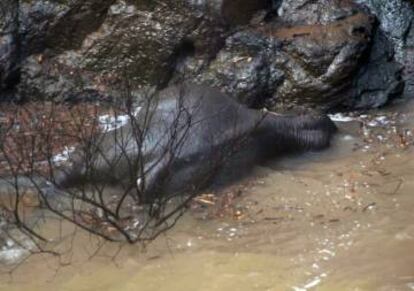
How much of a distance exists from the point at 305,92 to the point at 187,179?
2.70 meters

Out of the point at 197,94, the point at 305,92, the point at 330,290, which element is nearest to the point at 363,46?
the point at 305,92

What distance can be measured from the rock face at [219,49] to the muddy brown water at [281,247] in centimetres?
195

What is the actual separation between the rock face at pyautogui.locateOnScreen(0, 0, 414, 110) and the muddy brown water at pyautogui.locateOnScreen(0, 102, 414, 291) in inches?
76.9

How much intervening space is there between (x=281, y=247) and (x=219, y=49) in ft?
13.4

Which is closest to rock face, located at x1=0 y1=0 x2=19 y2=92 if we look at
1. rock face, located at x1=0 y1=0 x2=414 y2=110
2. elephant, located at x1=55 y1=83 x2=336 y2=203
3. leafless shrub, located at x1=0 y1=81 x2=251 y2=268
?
rock face, located at x1=0 y1=0 x2=414 y2=110

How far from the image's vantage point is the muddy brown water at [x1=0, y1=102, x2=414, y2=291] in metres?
5.83

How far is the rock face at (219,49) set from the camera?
31.3 feet

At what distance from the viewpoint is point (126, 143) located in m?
7.05

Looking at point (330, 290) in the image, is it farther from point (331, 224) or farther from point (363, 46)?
point (363, 46)

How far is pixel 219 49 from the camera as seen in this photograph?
32.3 ft

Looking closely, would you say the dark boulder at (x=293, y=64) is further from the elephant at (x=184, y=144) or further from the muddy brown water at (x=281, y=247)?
the muddy brown water at (x=281, y=247)

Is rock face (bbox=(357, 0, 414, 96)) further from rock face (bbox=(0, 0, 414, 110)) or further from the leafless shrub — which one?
the leafless shrub

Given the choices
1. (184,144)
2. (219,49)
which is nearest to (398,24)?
(219,49)

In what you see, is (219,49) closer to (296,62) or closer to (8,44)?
(296,62)
